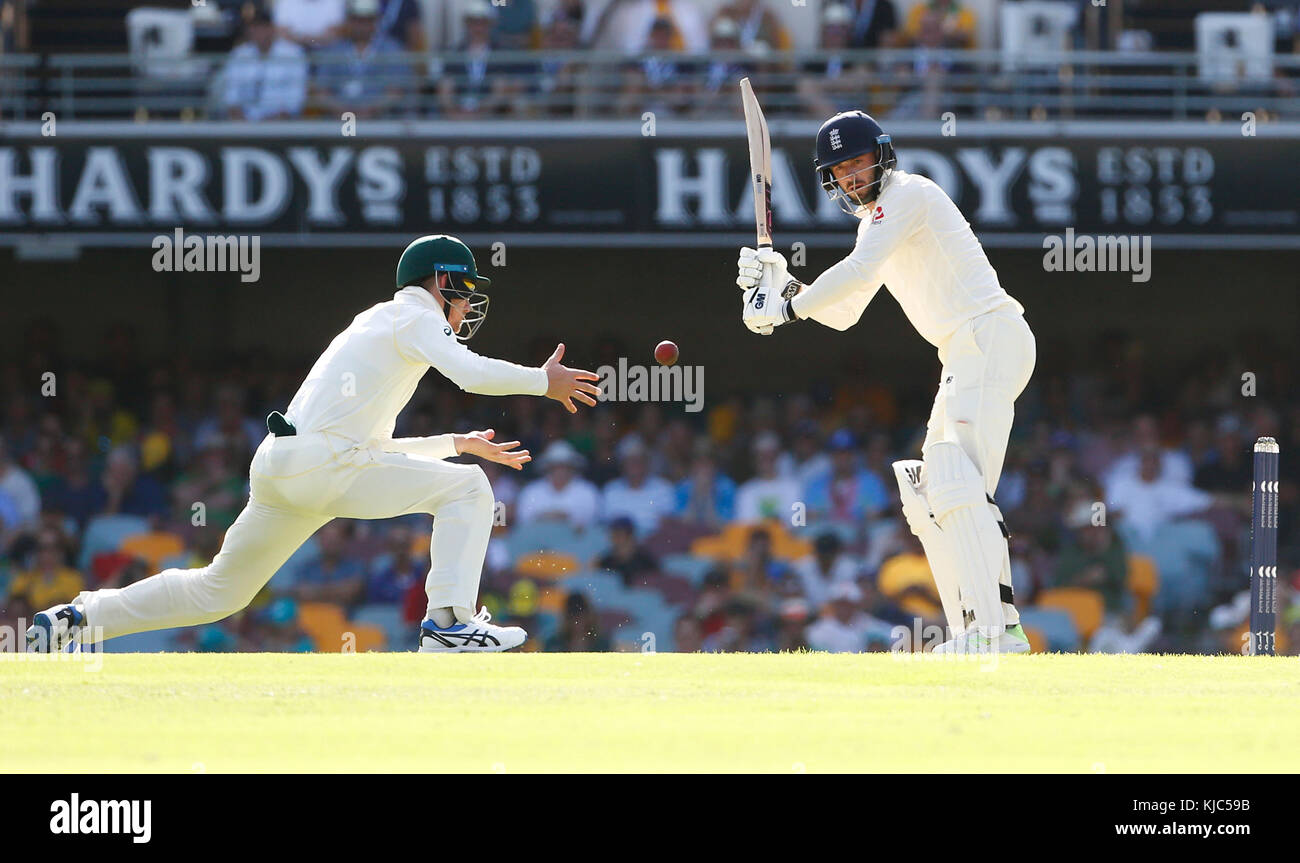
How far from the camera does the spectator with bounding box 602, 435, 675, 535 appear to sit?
13.2 metres

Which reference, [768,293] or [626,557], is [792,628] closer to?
[626,557]

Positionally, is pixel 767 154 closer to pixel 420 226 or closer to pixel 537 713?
pixel 537 713

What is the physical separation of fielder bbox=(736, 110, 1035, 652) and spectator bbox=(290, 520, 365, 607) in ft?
20.1

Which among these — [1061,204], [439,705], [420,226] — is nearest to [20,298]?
[420,226]

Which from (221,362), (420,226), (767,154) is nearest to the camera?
(767,154)

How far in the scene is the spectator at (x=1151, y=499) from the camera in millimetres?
13352

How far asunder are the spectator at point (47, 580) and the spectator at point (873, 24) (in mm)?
6781

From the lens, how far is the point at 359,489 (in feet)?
23.9

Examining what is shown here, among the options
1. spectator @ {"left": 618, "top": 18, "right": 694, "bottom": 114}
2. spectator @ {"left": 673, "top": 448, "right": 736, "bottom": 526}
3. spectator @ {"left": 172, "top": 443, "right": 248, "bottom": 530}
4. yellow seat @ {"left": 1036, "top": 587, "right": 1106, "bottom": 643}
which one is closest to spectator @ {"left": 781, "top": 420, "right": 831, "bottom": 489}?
spectator @ {"left": 673, "top": 448, "right": 736, "bottom": 526}

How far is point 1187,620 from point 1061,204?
2.98 m

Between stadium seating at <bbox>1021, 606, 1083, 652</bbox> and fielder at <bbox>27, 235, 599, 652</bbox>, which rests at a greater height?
fielder at <bbox>27, 235, 599, 652</bbox>

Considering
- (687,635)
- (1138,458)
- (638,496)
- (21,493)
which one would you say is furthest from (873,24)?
(21,493)

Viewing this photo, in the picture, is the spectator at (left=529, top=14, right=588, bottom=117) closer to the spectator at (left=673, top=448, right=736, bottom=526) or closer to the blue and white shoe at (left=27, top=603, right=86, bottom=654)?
the spectator at (left=673, top=448, right=736, bottom=526)
